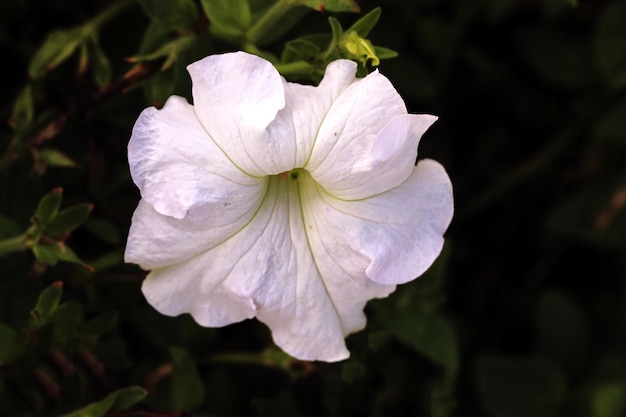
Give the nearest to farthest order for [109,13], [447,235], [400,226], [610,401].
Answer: [400,226]
[109,13]
[610,401]
[447,235]

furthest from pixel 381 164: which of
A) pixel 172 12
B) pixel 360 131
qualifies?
pixel 172 12

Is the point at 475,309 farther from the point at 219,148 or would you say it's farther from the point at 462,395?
the point at 219,148

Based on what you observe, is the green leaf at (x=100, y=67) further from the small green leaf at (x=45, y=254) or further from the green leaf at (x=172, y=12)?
the small green leaf at (x=45, y=254)

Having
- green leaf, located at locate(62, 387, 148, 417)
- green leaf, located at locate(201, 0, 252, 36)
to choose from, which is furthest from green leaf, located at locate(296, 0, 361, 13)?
green leaf, located at locate(62, 387, 148, 417)

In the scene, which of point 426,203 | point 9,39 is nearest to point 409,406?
point 426,203

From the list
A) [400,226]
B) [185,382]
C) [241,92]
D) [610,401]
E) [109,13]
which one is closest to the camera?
[241,92]

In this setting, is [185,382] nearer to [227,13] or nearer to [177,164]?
[177,164]

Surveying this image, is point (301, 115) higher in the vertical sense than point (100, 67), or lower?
higher

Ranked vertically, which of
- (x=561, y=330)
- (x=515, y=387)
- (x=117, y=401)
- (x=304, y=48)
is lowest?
(x=515, y=387)
